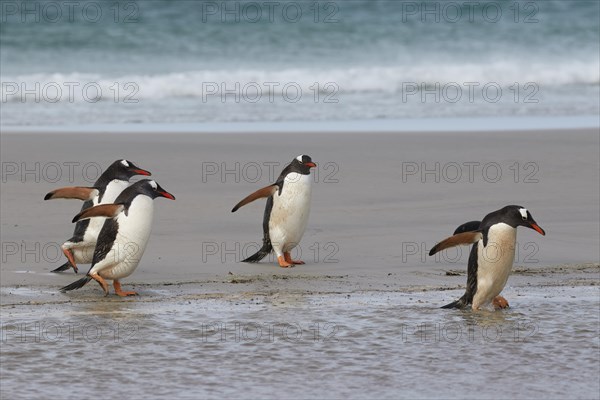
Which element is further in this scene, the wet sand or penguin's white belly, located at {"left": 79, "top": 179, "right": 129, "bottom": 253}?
penguin's white belly, located at {"left": 79, "top": 179, "right": 129, "bottom": 253}

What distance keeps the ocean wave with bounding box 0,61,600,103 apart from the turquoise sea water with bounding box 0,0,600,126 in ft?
0.14

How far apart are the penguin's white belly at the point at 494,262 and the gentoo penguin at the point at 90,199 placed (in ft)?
6.91

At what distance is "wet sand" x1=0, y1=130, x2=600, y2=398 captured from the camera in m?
5.27

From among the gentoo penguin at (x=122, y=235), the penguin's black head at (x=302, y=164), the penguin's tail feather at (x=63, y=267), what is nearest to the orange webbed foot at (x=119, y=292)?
the gentoo penguin at (x=122, y=235)

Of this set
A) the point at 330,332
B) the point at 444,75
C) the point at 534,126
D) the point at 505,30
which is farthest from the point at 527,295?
the point at 505,30

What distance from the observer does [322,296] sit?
6.70 m

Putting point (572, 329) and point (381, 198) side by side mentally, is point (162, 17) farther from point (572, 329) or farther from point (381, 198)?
point (572, 329)

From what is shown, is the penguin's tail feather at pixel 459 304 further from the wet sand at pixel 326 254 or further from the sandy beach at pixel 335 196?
the sandy beach at pixel 335 196

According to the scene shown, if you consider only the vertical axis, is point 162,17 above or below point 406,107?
above

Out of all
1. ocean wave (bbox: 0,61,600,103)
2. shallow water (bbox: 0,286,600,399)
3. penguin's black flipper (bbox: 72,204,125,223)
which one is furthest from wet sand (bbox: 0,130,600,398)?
ocean wave (bbox: 0,61,600,103)

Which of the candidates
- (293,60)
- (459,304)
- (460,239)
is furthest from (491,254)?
(293,60)

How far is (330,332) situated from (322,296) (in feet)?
2.94

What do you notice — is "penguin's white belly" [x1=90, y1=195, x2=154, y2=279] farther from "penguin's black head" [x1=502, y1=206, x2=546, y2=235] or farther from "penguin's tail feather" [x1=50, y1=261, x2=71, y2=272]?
"penguin's black head" [x1=502, y1=206, x2=546, y2=235]

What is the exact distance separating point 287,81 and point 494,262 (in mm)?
14875
